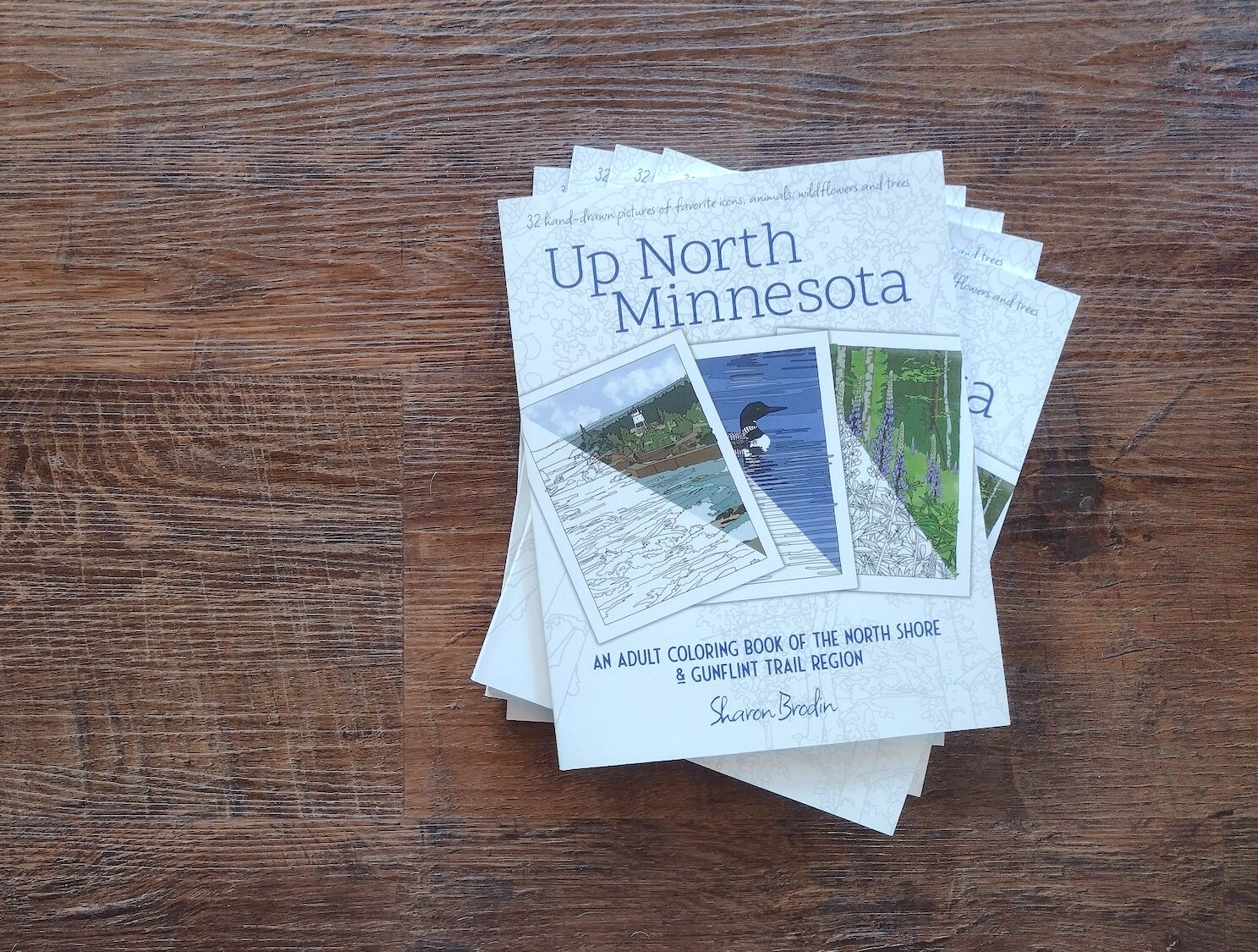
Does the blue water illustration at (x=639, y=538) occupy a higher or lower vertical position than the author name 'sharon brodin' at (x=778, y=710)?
higher

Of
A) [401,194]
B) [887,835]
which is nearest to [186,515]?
[401,194]

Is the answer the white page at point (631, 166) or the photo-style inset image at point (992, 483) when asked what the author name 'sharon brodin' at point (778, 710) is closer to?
the photo-style inset image at point (992, 483)

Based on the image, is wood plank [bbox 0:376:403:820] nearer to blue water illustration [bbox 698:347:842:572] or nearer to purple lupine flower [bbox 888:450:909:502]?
Result: blue water illustration [bbox 698:347:842:572]

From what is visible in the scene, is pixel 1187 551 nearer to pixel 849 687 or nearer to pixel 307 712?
pixel 849 687

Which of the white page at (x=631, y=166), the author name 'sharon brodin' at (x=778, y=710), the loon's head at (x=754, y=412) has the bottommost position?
the author name 'sharon brodin' at (x=778, y=710)

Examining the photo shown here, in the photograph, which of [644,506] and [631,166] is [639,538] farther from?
[631,166]

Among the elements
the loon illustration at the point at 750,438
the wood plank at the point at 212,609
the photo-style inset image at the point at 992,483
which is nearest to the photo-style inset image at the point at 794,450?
the loon illustration at the point at 750,438
